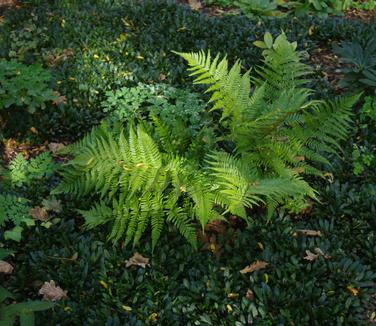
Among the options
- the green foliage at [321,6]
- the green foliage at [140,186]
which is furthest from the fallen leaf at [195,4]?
the green foliage at [140,186]

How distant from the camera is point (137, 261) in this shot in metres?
3.42

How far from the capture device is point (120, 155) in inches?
135

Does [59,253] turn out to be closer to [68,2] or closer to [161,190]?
[161,190]

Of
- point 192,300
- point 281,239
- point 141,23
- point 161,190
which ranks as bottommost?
point 192,300

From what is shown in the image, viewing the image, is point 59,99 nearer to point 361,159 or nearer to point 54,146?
point 54,146

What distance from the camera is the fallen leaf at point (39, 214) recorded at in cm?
372

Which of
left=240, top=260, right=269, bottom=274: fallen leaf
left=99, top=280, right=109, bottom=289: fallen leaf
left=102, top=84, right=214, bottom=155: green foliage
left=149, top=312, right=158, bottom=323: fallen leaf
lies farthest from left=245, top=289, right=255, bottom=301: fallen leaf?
left=102, top=84, right=214, bottom=155: green foliage

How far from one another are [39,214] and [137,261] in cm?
94

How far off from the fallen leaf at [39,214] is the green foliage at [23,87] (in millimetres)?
1201

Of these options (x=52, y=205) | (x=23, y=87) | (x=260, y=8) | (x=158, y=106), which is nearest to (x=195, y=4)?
(x=260, y=8)

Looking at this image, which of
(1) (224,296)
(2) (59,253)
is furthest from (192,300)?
(2) (59,253)

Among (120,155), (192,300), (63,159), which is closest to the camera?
(192,300)

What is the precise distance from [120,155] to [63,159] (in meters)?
1.18

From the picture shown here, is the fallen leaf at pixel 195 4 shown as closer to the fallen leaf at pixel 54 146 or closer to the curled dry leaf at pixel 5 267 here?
the fallen leaf at pixel 54 146
